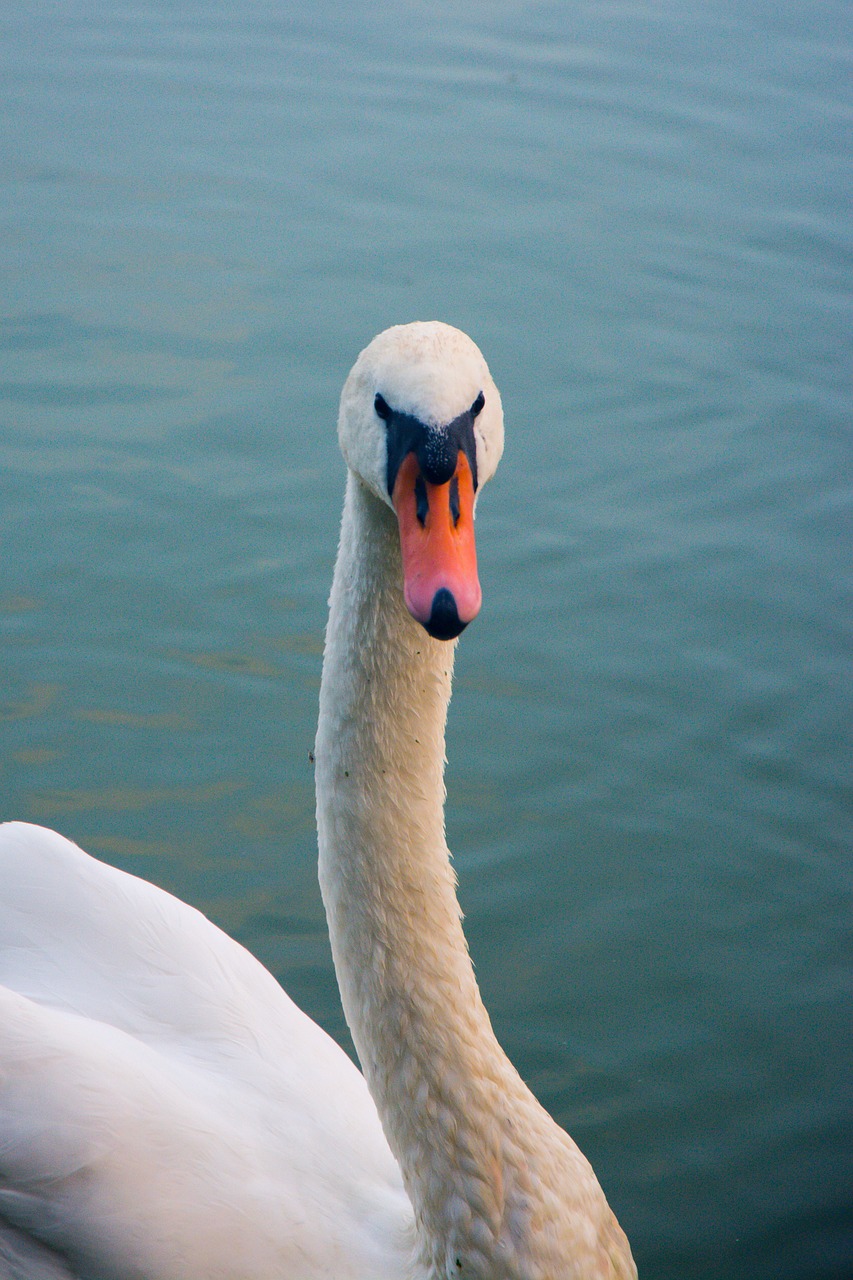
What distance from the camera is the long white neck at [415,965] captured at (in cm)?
261

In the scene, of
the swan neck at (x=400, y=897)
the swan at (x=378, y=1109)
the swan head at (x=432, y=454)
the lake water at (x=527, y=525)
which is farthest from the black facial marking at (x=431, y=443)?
the lake water at (x=527, y=525)

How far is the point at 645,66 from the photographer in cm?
1028

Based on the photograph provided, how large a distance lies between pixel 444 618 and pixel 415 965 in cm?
88

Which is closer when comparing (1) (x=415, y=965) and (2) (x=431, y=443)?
(2) (x=431, y=443)

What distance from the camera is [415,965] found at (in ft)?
8.82

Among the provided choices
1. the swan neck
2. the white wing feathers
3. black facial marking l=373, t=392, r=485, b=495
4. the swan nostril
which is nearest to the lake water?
the white wing feathers

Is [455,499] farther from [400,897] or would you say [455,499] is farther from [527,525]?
[527,525]

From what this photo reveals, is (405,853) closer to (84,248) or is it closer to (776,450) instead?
(776,450)

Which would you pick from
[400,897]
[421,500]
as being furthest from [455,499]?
[400,897]

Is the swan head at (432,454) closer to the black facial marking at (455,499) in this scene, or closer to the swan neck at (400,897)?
the black facial marking at (455,499)

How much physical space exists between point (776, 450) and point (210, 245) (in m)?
3.22

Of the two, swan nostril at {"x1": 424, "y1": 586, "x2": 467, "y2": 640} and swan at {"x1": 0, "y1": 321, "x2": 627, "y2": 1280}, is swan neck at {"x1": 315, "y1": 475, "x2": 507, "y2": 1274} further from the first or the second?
swan nostril at {"x1": 424, "y1": 586, "x2": 467, "y2": 640}

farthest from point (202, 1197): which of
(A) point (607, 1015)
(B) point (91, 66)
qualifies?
(B) point (91, 66)

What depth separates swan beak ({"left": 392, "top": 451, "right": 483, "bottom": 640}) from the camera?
2102 mm
